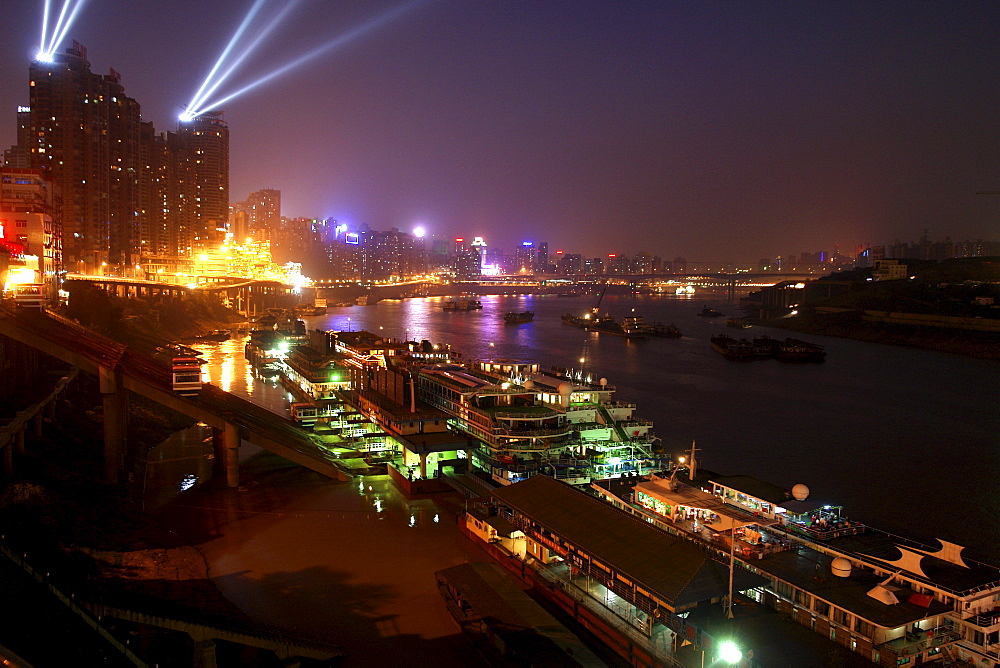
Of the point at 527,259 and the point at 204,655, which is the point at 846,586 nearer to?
the point at 204,655

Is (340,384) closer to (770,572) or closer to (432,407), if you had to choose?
(432,407)

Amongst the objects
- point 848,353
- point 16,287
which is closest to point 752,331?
point 848,353

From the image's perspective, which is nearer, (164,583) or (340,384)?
(164,583)

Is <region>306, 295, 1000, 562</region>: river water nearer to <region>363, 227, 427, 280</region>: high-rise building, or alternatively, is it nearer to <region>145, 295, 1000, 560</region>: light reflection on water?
<region>145, 295, 1000, 560</region>: light reflection on water

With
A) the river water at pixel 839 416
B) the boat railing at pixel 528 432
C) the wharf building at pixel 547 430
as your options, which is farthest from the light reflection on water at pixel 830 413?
the boat railing at pixel 528 432

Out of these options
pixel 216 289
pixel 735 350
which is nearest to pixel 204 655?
pixel 735 350

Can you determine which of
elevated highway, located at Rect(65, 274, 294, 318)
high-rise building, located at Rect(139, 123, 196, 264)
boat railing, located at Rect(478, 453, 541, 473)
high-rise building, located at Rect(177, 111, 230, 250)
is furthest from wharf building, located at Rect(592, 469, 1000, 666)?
high-rise building, located at Rect(177, 111, 230, 250)

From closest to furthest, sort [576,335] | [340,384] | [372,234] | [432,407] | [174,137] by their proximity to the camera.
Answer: [432,407] < [340,384] < [576,335] < [174,137] < [372,234]
